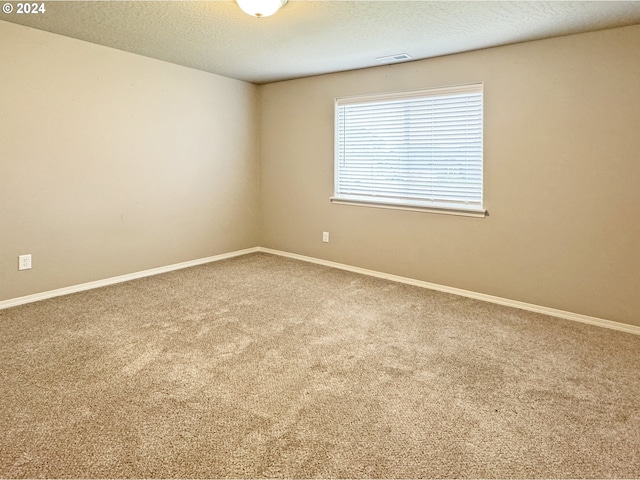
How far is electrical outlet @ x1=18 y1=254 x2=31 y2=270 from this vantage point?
11.2 ft

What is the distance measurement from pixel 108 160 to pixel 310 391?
3092 mm

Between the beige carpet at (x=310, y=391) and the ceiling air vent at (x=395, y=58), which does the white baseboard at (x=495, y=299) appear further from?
the ceiling air vent at (x=395, y=58)

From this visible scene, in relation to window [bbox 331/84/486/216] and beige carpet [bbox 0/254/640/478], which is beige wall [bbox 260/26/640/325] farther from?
beige carpet [bbox 0/254/640/478]

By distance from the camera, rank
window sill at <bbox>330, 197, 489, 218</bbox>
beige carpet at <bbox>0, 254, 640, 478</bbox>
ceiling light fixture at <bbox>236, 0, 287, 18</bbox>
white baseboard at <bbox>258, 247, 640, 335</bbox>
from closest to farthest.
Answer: beige carpet at <bbox>0, 254, 640, 478</bbox>, ceiling light fixture at <bbox>236, 0, 287, 18</bbox>, white baseboard at <bbox>258, 247, 640, 335</bbox>, window sill at <bbox>330, 197, 489, 218</bbox>

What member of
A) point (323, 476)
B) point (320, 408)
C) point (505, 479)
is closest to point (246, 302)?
point (320, 408)

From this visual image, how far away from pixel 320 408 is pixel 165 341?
1294 mm

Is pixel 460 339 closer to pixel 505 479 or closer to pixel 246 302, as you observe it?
pixel 505 479

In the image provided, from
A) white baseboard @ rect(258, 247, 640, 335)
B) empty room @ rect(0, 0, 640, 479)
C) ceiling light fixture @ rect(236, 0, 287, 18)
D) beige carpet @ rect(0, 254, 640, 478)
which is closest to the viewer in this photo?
beige carpet @ rect(0, 254, 640, 478)

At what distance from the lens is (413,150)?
4156mm

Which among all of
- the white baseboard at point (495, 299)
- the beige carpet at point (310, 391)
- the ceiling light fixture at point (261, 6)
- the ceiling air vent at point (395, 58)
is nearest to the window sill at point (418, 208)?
the white baseboard at point (495, 299)

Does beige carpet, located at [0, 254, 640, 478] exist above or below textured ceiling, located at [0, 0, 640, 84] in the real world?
below

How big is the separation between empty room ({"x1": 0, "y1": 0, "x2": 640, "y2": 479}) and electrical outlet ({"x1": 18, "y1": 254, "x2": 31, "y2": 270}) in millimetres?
26

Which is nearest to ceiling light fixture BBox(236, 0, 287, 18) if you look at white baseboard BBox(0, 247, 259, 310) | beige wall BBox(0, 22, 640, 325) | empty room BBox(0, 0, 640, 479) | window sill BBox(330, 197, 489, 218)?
empty room BBox(0, 0, 640, 479)

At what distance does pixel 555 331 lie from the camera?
9.97 feet
